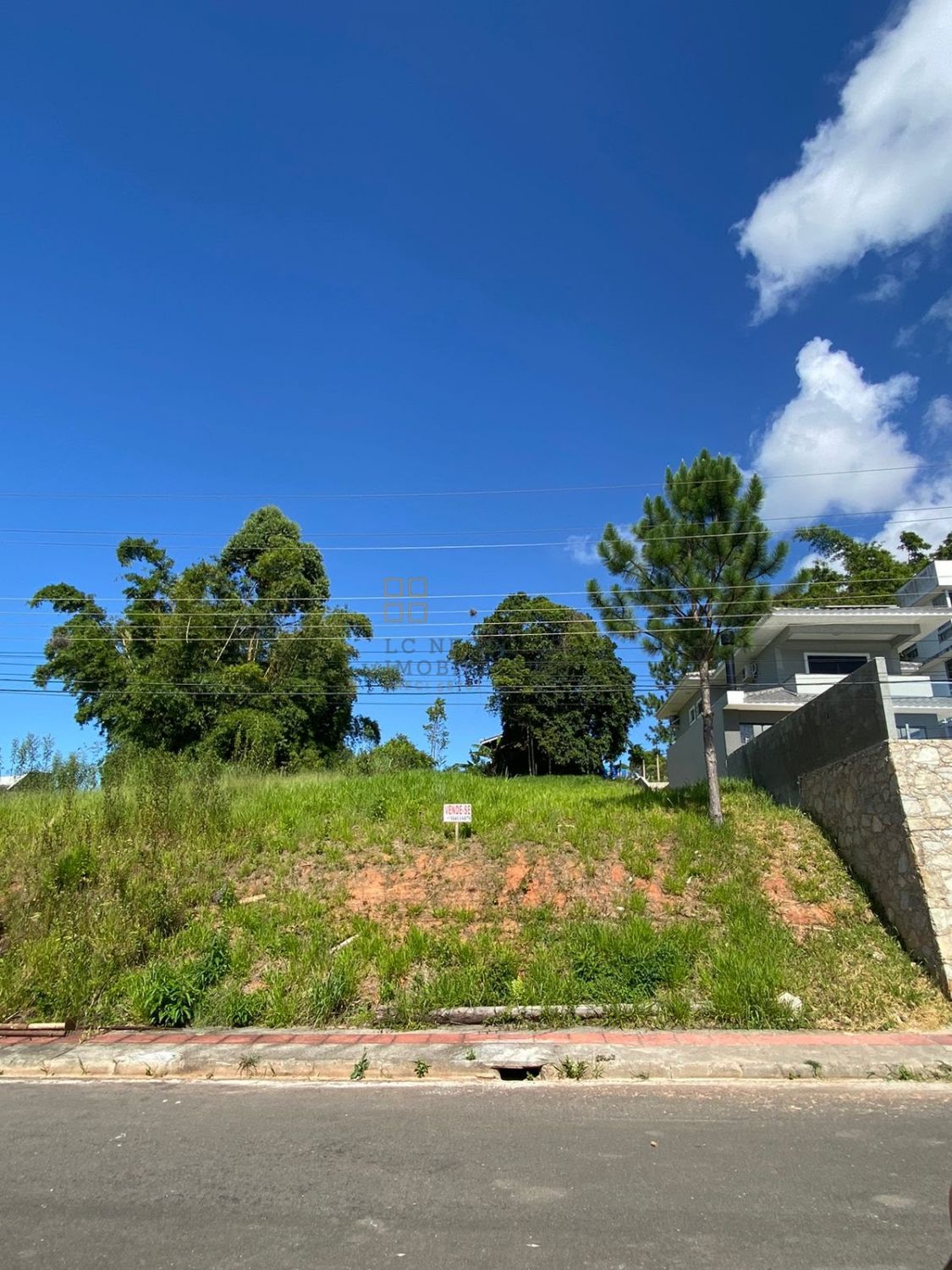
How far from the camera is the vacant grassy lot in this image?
24.9 feet

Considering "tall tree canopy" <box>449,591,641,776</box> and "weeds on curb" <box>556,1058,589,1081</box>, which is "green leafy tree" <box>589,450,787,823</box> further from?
"tall tree canopy" <box>449,591,641,776</box>

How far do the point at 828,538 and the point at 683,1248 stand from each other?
143 ft

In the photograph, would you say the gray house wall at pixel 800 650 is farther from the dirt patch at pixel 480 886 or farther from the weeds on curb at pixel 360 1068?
the weeds on curb at pixel 360 1068

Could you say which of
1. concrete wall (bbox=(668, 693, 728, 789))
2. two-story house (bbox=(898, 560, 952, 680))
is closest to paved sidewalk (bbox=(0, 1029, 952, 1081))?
concrete wall (bbox=(668, 693, 728, 789))

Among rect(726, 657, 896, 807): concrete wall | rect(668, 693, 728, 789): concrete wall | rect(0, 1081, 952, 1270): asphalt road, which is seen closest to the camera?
rect(0, 1081, 952, 1270): asphalt road

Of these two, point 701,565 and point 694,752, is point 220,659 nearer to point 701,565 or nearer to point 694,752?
point 694,752

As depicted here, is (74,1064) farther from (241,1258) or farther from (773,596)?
(773,596)

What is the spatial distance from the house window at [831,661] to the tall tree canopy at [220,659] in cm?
1723

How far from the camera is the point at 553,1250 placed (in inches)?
126

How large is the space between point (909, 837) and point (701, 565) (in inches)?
216

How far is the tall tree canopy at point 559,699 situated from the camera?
39.4 meters

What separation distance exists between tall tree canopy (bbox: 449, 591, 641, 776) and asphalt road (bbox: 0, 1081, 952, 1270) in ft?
106

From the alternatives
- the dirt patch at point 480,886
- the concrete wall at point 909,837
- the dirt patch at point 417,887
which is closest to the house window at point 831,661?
the concrete wall at point 909,837

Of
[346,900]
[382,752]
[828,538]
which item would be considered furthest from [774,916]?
[828,538]
